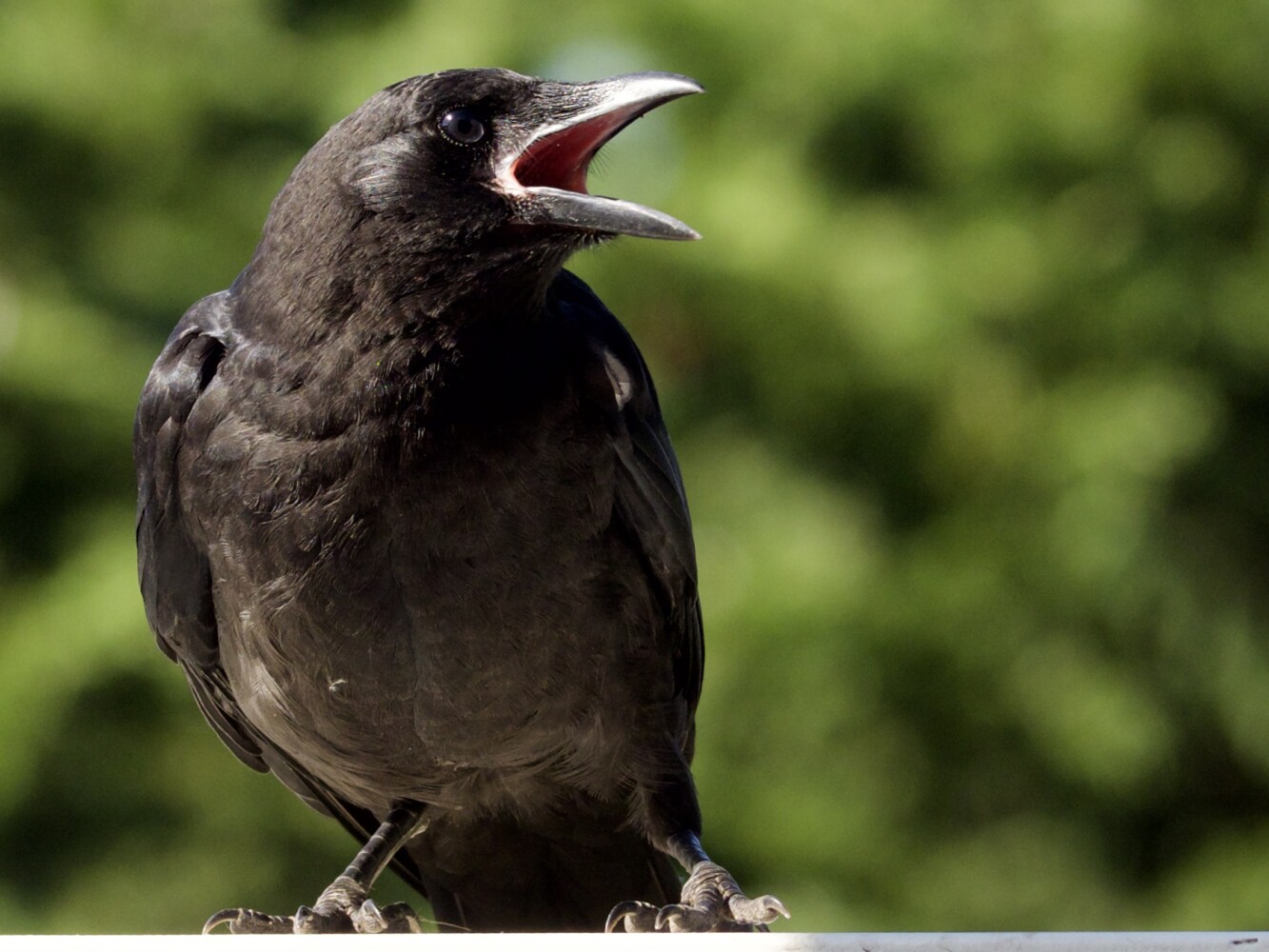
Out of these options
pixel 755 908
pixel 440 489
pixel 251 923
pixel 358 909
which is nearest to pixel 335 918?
pixel 358 909

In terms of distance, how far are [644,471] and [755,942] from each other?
4.72ft

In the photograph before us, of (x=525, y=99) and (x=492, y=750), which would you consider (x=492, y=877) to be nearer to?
(x=492, y=750)

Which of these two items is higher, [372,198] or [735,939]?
[372,198]

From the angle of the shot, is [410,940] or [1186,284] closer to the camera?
→ [410,940]

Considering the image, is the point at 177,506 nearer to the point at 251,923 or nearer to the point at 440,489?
the point at 440,489

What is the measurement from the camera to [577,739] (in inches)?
146

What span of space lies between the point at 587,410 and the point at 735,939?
1435mm

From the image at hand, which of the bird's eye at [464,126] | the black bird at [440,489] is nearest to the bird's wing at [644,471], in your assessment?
the black bird at [440,489]

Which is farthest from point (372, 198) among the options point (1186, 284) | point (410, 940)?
point (1186, 284)

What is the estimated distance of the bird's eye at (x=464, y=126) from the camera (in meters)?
3.38

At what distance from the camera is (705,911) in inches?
136

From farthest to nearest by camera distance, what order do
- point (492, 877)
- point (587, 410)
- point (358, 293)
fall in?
point (492, 877)
point (587, 410)
point (358, 293)

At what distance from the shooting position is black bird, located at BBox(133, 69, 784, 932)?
10.8 ft

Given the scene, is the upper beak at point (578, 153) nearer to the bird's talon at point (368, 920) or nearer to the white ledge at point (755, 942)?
the white ledge at point (755, 942)
